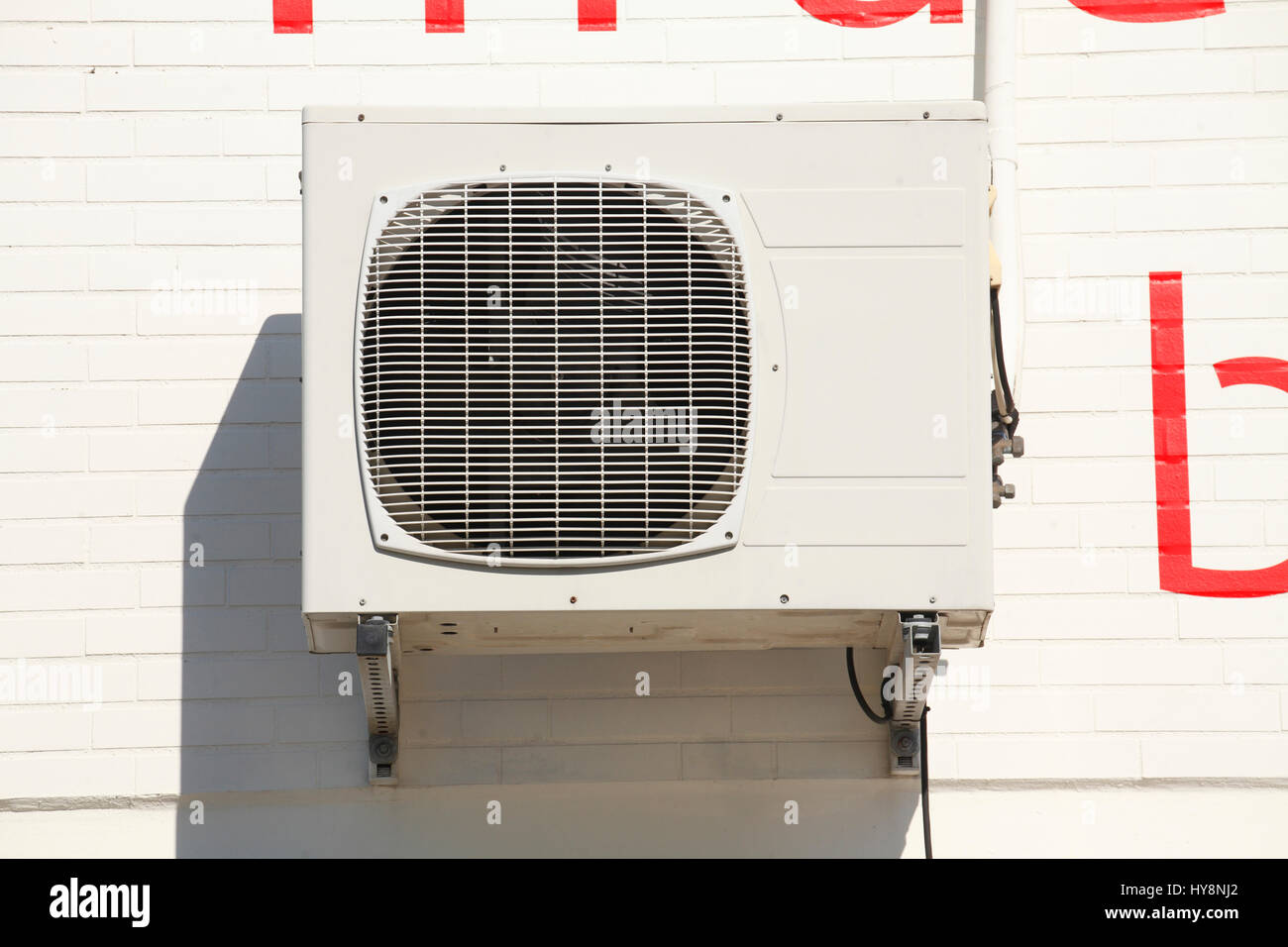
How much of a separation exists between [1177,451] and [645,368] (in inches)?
47.7

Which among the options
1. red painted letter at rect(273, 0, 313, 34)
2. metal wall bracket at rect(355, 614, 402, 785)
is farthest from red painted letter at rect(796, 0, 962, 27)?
metal wall bracket at rect(355, 614, 402, 785)

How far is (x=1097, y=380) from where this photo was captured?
8.89 ft

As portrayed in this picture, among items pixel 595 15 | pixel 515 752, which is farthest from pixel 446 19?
pixel 515 752

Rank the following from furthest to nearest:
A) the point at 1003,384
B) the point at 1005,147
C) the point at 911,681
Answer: the point at 1005,147 → the point at 1003,384 → the point at 911,681

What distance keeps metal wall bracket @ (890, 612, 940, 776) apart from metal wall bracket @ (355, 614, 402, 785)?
0.75 metres

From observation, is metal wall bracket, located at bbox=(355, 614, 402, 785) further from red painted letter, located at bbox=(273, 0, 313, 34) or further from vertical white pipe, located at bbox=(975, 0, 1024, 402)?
red painted letter, located at bbox=(273, 0, 313, 34)

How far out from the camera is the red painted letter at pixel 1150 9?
2.83m

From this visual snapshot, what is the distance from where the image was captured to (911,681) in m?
2.25

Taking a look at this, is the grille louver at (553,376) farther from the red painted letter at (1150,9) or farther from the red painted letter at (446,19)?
the red painted letter at (1150,9)

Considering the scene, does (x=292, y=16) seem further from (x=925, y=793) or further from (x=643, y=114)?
(x=925, y=793)

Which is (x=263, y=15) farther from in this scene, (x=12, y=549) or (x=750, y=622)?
(x=750, y=622)

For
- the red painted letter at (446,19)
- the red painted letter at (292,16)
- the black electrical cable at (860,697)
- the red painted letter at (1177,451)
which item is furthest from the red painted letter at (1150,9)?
the red painted letter at (292,16)

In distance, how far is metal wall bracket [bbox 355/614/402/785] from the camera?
2.04 meters
